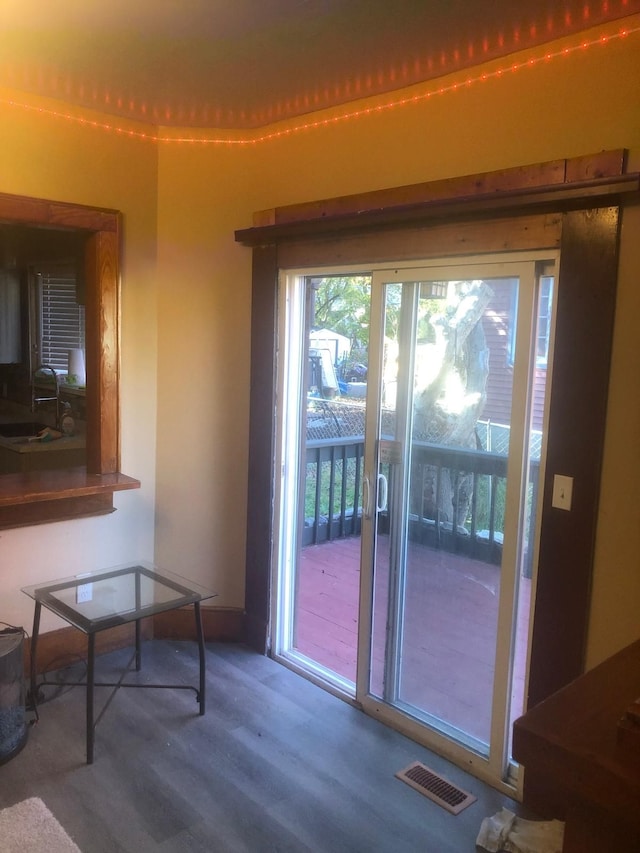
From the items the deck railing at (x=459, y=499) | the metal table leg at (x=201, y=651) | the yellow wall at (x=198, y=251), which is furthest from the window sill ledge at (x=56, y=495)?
the deck railing at (x=459, y=499)

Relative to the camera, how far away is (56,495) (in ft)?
9.98

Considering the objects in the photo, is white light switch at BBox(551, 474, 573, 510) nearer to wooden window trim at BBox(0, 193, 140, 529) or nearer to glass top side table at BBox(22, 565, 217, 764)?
glass top side table at BBox(22, 565, 217, 764)

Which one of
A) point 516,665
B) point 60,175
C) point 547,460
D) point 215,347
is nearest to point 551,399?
point 547,460

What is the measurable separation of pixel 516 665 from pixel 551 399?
1.02 metres

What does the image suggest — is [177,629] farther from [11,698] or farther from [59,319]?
[59,319]

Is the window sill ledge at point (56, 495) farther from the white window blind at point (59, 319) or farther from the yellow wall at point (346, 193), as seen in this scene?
the white window blind at point (59, 319)

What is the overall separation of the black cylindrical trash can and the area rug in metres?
0.29

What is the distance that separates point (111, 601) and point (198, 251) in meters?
1.70

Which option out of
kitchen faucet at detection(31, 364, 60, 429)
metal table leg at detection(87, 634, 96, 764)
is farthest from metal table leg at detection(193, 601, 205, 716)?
kitchen faucet at detection(31, 364, 60, 429)

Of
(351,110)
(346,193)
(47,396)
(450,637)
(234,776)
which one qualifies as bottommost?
(234,776)

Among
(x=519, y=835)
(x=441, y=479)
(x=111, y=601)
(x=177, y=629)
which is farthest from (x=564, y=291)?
(x=177, y=629)

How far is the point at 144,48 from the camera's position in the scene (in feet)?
8.18

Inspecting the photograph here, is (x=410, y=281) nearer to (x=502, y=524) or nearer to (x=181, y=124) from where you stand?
(x=502, y=524)

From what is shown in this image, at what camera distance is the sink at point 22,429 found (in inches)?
169
